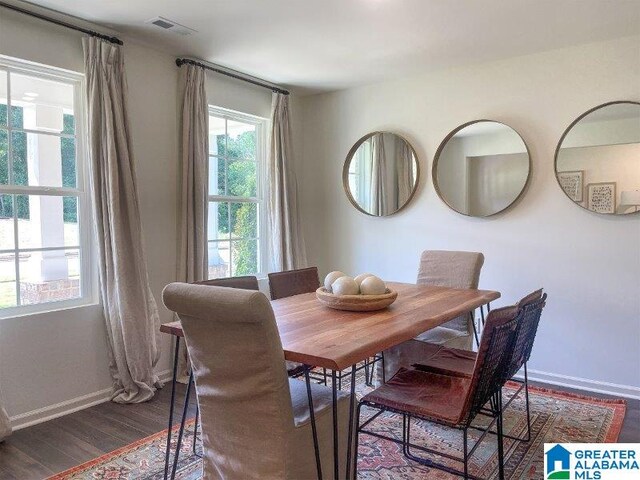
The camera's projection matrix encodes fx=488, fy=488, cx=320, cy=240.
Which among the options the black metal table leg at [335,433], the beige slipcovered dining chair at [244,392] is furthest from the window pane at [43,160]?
the black metal table leg at [335,433]

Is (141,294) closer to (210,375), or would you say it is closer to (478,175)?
(210,375)

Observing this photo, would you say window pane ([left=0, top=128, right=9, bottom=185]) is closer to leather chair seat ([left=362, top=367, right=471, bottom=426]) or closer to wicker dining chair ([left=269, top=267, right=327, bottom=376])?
wicker dining chair ([left=269, top=267, right=327, bottom=376])

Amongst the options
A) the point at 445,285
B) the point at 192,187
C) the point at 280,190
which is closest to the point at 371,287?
the point at 445,285

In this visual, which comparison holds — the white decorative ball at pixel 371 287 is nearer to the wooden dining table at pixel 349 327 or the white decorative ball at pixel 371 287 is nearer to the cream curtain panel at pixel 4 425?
the wooden dining table at pixel 349 327

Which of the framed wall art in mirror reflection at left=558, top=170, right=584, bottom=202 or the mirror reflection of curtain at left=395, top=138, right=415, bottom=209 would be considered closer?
the framed wall art in mirror reflection at left=558, top=170, right=584, bottom=202

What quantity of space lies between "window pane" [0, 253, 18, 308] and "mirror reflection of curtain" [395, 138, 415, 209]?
9.45 ft

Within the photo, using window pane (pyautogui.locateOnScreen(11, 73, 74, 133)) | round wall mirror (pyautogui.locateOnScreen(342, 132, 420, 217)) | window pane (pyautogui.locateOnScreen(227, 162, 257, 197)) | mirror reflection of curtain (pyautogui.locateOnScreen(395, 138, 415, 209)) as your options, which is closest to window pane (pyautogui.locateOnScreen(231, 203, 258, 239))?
window pane (pyautogui.locateOnScreen(227, 162, 257, 197))

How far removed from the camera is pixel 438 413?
6.18ft

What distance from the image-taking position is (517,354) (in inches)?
88.1

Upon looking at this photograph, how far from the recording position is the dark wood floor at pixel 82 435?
2.37 metres

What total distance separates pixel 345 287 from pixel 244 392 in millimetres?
875

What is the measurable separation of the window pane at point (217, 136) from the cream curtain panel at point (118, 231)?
37.2 inches

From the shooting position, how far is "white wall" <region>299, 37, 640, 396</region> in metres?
3.33

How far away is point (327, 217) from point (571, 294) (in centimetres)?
224
